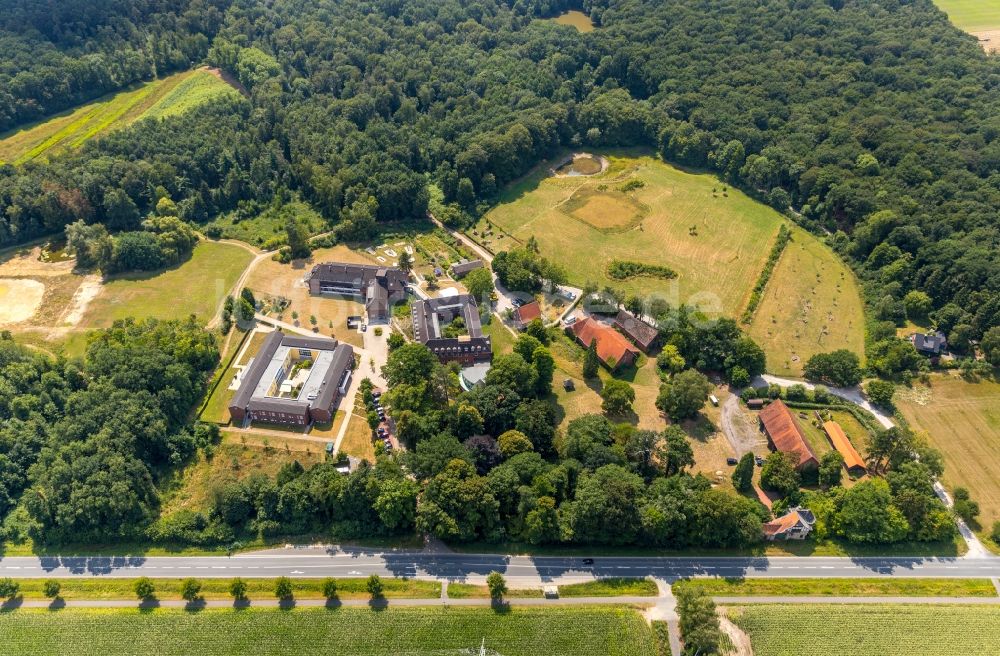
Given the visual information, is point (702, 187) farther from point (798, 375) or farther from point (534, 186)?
point (798, 375)

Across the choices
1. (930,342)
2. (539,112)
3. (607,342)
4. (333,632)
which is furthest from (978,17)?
(333,632)

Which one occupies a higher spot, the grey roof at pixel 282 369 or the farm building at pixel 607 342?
the farm building at pixel 607 342

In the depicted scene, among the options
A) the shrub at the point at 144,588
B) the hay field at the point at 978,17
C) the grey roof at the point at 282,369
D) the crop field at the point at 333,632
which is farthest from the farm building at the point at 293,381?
the hay field at the point at 978,17

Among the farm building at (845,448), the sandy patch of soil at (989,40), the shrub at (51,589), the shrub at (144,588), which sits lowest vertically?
the shrub at (51,589)

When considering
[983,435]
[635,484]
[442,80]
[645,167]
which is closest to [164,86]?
[442,80]

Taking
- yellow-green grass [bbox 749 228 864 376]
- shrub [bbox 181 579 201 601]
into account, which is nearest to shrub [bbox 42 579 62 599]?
shrub [bbox 181 579 201 601]

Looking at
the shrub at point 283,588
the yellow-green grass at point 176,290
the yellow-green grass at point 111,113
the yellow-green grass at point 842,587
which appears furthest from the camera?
the yellow-green grass at point 111,113

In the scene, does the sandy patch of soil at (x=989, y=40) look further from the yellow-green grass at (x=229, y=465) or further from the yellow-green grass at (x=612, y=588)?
the yellow-green grass at (x=229, y=465)
